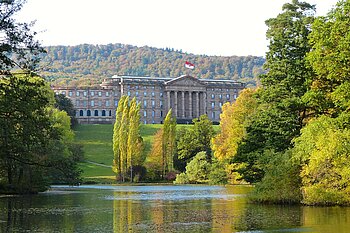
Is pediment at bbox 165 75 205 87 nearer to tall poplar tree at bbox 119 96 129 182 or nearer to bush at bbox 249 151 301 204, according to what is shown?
tall poplar tree at bbox 119 96 129 182

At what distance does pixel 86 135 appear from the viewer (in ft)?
404

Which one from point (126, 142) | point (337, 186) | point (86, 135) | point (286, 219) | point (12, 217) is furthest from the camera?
point (86, 135)

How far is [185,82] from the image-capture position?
16988cm

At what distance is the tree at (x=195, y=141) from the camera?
3374 inches

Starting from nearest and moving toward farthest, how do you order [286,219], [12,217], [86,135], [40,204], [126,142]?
[286,219], [12,217], [40,204], [126,142], [86,135]

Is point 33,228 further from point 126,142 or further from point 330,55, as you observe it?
point 126,142

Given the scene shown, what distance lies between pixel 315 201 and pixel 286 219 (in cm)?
667

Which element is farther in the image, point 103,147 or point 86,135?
point 86,135

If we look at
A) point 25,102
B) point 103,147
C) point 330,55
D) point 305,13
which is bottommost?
point 103,147

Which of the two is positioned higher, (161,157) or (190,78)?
(190,78)

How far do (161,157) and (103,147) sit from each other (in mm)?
27753

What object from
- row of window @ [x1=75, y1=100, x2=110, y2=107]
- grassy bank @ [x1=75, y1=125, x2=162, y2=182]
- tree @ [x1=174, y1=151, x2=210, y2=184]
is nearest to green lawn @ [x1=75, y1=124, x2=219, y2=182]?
grassy bank @ [x1=75, y1=125, x2=162, y2=182]

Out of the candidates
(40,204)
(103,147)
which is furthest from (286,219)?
(103,147)

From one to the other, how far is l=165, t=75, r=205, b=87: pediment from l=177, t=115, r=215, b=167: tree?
79.6 metres
